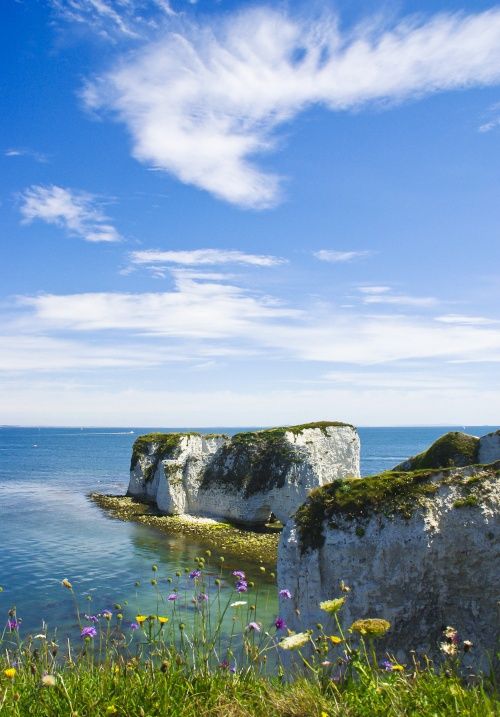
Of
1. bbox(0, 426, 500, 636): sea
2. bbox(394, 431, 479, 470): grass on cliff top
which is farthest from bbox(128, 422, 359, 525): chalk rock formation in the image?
bbox(394, 431, 479, 470): grass on cliff top

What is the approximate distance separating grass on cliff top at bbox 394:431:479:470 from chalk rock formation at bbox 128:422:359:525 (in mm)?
12724

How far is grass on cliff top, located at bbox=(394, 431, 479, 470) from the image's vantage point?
25.1 m

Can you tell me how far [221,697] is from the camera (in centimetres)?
500

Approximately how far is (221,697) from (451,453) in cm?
2256

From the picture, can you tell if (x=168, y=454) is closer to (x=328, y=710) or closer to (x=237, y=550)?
(x=237, y=550)

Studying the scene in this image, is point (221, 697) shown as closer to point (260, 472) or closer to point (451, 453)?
point (451, 453)

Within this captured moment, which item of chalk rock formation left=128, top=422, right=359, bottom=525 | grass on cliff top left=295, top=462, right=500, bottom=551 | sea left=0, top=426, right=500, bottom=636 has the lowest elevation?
sea left=0, top=426, right=500, bottom=636

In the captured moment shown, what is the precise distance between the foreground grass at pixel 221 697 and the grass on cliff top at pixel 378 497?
7.78 metres

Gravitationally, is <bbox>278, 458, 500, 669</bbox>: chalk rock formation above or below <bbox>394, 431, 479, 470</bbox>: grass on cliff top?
below

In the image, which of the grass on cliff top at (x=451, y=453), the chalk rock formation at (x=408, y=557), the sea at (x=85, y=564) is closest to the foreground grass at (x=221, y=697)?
the sea at (x=85, y=564)

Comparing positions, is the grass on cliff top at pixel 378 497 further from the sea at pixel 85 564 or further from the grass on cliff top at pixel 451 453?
the grass on cliff top at pixel 451 453

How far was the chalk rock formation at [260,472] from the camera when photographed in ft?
127

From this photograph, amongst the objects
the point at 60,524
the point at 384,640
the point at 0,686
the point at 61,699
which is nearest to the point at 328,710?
the point at 61,699

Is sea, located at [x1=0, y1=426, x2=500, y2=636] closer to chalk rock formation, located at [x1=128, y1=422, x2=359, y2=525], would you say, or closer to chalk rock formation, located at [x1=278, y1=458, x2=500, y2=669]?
chalk rock formation, located at [x1=278, y1=458, x2=500, y2=669]
